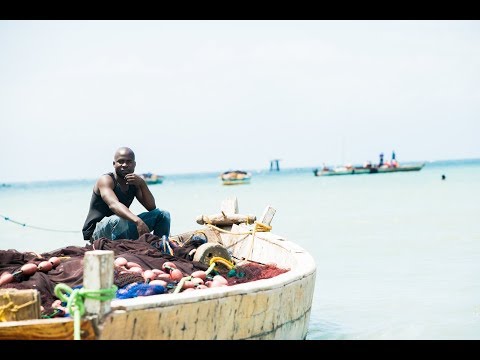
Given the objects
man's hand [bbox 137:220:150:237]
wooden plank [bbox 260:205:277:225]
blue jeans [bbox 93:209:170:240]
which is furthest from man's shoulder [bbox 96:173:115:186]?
wooden plank [bbox 260:205:277:225]

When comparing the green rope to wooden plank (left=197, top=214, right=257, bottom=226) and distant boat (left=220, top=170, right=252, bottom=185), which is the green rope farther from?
distant boat (left=220, top=170, right=252, bottom=185)

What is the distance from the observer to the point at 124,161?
22.6 feet

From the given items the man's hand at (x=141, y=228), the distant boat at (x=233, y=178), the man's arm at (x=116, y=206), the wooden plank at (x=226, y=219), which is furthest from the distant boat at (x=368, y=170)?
the man's hand at (x=141, y=228)

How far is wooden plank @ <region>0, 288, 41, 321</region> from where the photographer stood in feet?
12.3

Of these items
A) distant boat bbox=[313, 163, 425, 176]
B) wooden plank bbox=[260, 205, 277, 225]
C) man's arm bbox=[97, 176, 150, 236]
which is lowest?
distant boat bbox=[313, 163, 425, 176]

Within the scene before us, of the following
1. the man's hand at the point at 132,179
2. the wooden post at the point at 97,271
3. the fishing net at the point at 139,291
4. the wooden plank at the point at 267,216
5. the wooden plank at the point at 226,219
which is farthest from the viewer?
the wooden plank at the point at 226,219

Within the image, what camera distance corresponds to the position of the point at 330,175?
85.2 meters

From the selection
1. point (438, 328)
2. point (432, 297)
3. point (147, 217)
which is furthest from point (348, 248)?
point (147, 217)

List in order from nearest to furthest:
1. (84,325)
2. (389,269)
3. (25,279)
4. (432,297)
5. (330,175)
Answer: (84,325) < (25,279) < (432,297) < (389,269) < (330,175)

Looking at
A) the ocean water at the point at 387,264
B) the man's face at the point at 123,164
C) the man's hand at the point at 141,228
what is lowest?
the ocean water at the point at 387,264

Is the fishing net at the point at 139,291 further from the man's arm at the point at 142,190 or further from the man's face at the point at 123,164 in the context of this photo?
the man's face at the point at 123,164

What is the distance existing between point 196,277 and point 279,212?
80.6 feet

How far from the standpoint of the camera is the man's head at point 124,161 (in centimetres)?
685
